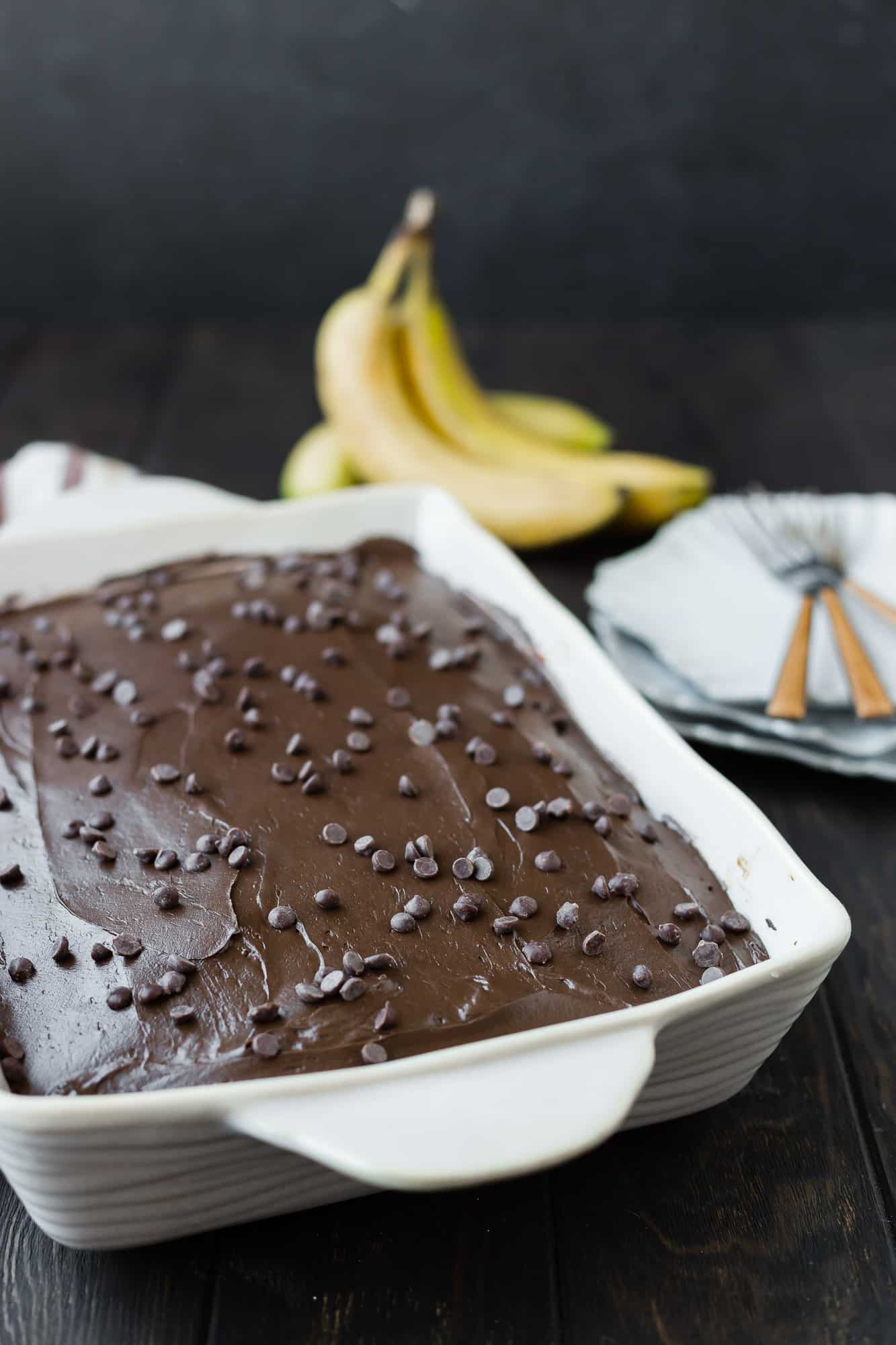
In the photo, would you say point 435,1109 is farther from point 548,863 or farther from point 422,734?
point 422,734

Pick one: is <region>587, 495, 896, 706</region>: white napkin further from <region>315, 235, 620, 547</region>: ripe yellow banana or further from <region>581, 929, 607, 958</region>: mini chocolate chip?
<region>581, 929, 607, 958</region>: mini chocolate chip

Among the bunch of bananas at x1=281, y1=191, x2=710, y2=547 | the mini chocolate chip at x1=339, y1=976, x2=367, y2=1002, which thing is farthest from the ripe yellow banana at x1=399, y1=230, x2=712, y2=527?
the mini chocolate chip at x1=339, y1=976, x2=367, y2=1002

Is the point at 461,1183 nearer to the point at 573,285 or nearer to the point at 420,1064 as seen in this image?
the point at 420,1064

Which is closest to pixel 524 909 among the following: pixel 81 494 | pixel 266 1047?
pixel 266 1047

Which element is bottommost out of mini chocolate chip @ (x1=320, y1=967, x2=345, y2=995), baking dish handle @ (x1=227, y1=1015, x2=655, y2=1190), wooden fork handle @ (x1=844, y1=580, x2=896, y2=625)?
wooden fork handle @ (x1=844, y1=580, x2=896, y2=625)

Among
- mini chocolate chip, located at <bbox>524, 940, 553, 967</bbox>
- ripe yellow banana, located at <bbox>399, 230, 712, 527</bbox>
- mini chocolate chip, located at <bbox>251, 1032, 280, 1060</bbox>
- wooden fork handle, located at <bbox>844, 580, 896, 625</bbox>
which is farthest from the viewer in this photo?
ripe yellow banana, located at <bbox>399, 230, 712, 527</bbox>

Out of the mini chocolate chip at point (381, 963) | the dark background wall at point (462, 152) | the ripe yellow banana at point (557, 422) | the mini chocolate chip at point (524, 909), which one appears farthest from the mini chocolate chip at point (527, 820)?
the dark background wall at point (462, 152)
